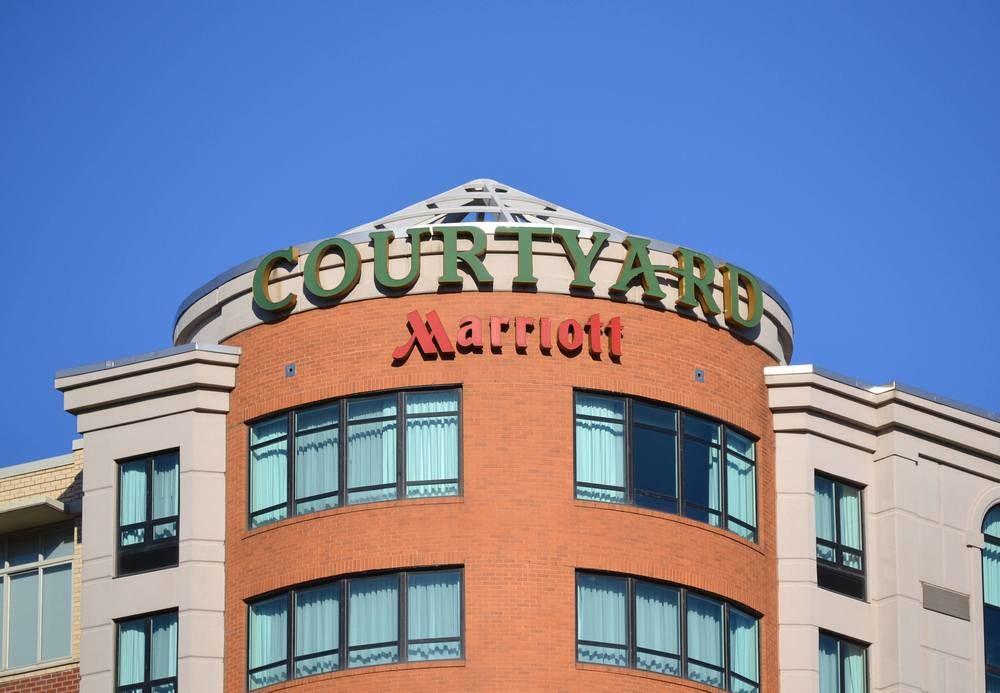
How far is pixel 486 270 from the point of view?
55.5 m

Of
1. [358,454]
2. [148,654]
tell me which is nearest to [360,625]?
[358,454]

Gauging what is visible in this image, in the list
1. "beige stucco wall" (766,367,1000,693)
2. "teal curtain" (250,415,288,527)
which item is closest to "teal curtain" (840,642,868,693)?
"beige stucco wall" (766,367,1000,693)

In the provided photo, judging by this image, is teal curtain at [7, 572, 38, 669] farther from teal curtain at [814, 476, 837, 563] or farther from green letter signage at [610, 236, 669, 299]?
teal curtain at [814, 476, 837, 563]

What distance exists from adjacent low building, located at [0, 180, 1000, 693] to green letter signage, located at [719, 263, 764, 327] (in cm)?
8

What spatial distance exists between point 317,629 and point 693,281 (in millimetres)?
10368

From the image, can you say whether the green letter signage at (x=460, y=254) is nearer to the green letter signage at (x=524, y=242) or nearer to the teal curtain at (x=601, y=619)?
the green letter signage at (x=524, y=242)

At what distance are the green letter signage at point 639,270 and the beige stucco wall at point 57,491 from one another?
41.1 feet

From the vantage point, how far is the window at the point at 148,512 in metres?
56.2

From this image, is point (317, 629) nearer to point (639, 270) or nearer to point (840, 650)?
point (639, 270)

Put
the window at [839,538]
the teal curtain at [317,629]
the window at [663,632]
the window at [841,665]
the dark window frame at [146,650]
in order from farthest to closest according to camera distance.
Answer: the window at [839,538] < the window at [841,665] < the dark window frame at [146,650] < the teal curtain at [317,629] < the window at [663,632]

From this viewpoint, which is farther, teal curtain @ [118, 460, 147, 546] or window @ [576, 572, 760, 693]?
teal curtain @ [118, 460, 147, 546]

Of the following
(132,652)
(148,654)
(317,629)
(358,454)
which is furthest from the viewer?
(132,652)

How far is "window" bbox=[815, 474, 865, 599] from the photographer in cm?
5725

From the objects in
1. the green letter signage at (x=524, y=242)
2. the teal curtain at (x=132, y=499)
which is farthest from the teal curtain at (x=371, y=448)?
the teal curtain at (x=132, y=499)
